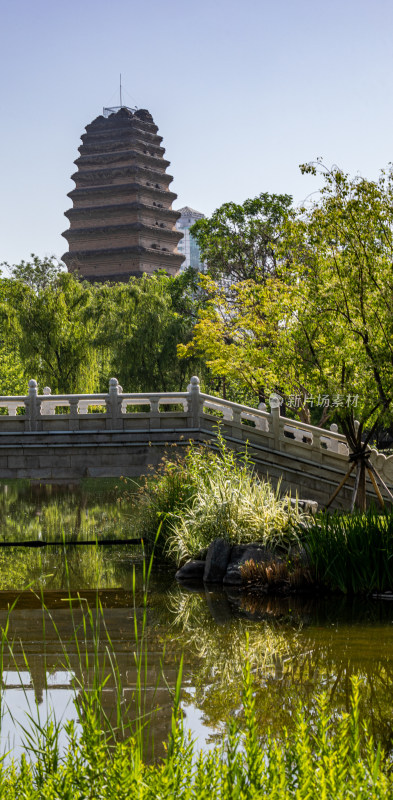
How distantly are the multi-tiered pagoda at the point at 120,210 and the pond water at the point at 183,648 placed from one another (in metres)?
42.1

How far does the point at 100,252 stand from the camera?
175 ft

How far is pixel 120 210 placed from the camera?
53.7 metres

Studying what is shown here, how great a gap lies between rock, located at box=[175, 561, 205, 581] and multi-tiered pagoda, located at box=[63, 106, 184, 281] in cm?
4296

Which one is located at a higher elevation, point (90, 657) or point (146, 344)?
point (146, 344)

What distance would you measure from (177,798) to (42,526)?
52.9 ft

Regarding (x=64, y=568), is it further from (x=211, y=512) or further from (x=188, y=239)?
(x=188, y=239)

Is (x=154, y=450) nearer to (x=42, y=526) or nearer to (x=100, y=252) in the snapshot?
(x=42, y=526)

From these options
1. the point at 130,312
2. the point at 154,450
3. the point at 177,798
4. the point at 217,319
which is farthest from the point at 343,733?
the point at 130,312

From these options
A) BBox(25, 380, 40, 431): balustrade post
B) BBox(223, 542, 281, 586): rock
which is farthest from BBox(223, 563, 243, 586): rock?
BBox(25, 380, 40, 431): balustrade post

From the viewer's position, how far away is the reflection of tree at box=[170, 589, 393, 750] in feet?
17.8

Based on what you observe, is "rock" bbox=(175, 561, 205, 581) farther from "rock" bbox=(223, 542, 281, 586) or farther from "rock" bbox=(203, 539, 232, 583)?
"rock" bbox=(223, 542, 281, 586)

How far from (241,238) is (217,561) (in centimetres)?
2129

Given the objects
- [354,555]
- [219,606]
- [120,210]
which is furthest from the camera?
[120,210]

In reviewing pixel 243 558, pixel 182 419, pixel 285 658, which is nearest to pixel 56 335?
pixel 182 419
